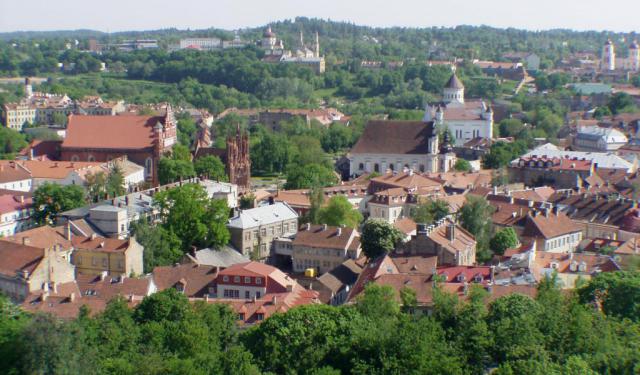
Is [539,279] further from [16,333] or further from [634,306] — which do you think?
Result: [16,333]

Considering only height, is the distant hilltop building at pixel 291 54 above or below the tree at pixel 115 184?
above

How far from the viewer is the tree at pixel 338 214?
4357 cm

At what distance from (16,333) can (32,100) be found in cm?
7787

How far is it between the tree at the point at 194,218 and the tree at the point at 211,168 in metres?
13.8

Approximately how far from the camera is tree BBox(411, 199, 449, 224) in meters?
42.6

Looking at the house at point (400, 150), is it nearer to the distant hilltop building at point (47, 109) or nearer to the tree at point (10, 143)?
the tree at point (10, 143)

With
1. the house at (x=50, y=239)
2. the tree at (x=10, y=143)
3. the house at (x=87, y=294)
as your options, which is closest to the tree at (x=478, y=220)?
the house at (x=87, y=294)

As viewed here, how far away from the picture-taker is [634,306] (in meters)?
29.0

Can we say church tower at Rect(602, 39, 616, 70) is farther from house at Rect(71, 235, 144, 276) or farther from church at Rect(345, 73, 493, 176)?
house at Rect(71, 235, 144, 276)

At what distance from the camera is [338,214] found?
43688 millimetres

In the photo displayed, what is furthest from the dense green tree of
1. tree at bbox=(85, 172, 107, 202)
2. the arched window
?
the arched window

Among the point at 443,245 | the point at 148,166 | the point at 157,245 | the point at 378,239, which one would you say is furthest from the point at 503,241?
the point at 148,166

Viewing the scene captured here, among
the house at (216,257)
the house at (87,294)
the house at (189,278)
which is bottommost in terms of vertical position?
the house at (216,257)

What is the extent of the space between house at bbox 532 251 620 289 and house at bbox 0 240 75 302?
1578cm
